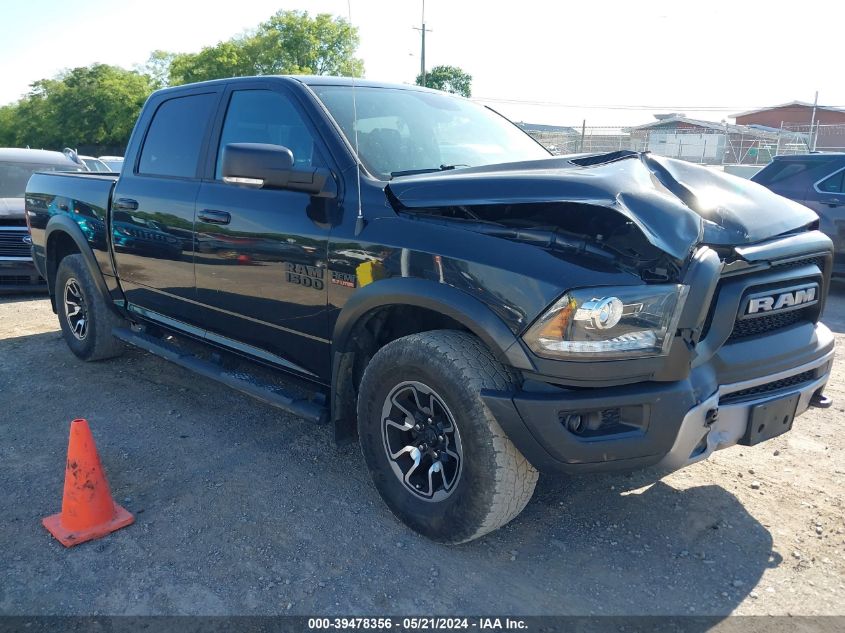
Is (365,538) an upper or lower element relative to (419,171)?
lower

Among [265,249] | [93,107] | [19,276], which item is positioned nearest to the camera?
[265,249]

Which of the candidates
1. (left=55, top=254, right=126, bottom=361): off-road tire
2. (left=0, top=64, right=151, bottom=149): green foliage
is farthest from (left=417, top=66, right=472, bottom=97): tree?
(left=55, top=254, right=126, bottom=361): off-road tire

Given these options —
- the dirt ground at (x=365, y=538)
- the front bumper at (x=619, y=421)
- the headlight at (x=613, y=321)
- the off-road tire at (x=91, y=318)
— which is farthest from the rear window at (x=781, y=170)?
the off-road tire at (x=91, y=318)

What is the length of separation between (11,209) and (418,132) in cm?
667

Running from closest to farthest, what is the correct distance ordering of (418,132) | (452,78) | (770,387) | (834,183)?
1. (770,387)
2. (418,132)
3. (834,183)
4. (452,78)

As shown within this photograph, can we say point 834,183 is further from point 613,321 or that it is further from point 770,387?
point 613,321

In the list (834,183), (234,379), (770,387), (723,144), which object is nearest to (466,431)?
(770,387)

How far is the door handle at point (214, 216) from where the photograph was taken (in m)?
3.70

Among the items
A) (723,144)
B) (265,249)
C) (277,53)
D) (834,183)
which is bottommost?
(265,249)

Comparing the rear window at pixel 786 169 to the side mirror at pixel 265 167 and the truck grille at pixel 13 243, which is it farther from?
the truck grille at pixel 13 243

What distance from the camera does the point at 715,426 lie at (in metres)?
2.63

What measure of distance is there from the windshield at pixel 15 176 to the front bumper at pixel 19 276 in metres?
1.15

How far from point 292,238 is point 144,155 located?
6.24ft

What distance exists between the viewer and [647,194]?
8.41ft
